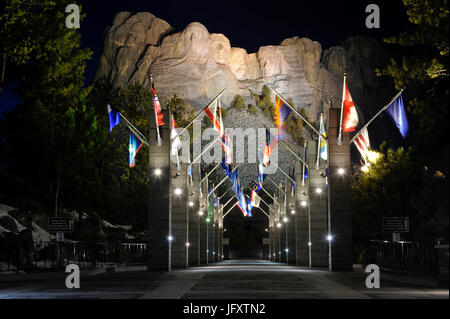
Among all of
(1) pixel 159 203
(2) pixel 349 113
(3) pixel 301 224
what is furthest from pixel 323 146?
(3) pixel 301 224

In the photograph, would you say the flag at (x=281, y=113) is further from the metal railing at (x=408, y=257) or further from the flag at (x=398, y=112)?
the metal railing at (x=408, y=257)

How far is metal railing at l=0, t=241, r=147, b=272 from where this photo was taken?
90.8ft

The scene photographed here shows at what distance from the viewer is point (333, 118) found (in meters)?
35.5

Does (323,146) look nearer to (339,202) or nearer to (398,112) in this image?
(339,202)

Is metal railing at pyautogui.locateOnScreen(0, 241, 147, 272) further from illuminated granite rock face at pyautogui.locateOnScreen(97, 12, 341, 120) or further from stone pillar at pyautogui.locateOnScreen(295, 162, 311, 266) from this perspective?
illuminated granite rock face at pyautogui.locateOnScreen(97, 12, 341, 120)

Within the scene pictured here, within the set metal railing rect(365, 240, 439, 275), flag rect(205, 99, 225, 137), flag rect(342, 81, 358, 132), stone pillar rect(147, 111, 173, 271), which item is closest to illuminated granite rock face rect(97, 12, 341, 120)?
flag rect(205, 99, 225, 137)

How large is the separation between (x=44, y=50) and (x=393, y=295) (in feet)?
99.3

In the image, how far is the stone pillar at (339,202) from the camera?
1364 inches

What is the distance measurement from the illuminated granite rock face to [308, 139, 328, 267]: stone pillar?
12610 centimetres

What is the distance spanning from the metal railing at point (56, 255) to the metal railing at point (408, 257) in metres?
14.1

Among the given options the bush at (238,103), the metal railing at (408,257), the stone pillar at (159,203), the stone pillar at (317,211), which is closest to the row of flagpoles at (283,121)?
the stone pillar at (159,203)

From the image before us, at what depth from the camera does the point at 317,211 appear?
42.7m

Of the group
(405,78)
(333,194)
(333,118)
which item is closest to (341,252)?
(333,194)

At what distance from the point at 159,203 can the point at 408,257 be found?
13.9 m
